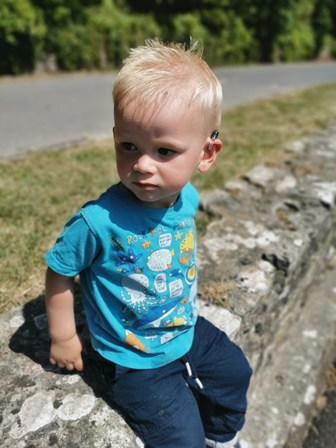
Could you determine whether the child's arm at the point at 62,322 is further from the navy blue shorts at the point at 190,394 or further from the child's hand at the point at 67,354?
the navy blue shorts at the point at 190,394

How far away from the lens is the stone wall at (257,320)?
4.75 feet

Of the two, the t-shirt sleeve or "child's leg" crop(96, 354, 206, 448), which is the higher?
the t-shirt sleeve

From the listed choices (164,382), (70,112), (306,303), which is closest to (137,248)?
(164,382)

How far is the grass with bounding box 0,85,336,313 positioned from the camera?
89.9 inches

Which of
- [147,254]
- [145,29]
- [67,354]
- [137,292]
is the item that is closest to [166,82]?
[147,254]

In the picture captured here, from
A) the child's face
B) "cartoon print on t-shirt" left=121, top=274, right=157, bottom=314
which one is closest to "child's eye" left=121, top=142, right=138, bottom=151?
the child's face

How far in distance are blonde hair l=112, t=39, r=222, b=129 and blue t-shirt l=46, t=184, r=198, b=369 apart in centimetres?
34

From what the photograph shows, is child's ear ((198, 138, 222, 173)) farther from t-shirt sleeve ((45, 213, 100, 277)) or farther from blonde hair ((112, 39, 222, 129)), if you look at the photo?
t-shirt sleeve ((45, 213, 100, 277))

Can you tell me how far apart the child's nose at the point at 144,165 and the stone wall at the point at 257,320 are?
28.9 inches

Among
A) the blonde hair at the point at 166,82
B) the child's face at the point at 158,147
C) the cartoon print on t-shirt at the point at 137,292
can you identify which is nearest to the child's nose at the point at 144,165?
the child's face at the point at 158,147

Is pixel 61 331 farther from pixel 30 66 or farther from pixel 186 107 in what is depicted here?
pixel 30 66

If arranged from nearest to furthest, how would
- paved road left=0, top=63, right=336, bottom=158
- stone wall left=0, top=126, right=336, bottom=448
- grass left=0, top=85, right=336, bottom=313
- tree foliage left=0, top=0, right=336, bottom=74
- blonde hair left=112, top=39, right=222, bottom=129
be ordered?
blonde hair left=112, top=39, right=222, bottom=129, stone wall left=0, top=126, right=336, bottom=448, grass left=0, top=85, right=336, bottom=313, paved road left=0, top=63, right=336, bottom=158, tree foliage left=0, top=0, right=336, bottom=74

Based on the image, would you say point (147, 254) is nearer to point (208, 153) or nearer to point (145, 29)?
point (208, 153)

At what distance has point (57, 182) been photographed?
345cm
